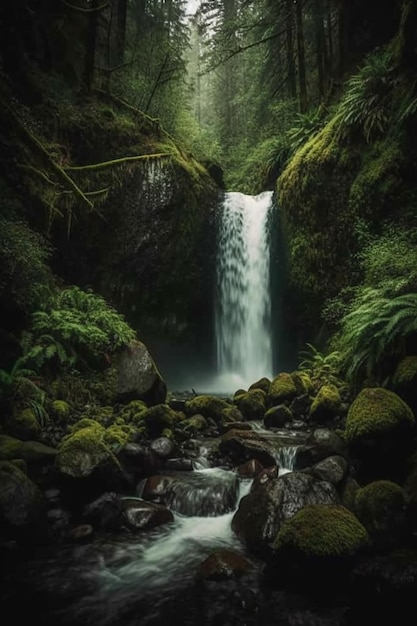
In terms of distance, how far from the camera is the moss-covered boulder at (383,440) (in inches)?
209

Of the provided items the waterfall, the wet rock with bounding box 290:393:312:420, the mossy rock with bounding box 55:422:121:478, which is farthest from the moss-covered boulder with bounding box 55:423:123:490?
the waterfall

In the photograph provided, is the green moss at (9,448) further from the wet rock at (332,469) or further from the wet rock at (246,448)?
the wet rock at (332,469)

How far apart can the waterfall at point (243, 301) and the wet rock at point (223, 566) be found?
29.2 ft

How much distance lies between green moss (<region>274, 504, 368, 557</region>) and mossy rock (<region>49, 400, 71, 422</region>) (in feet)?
13.9

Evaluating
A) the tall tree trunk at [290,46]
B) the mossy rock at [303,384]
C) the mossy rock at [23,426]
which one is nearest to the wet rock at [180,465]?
the mossy rock at [23,426]

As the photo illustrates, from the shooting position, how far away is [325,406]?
317 inches

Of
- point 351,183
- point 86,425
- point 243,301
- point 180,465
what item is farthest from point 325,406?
point 243,301

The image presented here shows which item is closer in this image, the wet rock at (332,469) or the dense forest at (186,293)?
the dense forest at (186,293)

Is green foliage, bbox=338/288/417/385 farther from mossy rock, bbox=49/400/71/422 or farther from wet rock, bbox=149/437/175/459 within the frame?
mossy rock, bbox=49/400/71/422

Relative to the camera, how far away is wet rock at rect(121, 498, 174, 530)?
5.11 meters

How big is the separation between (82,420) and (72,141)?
8.46 m

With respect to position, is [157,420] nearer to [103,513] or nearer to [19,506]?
[103,513]

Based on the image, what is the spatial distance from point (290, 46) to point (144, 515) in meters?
18.4

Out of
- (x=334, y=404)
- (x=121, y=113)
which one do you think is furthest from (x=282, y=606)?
(x=121, y=113)
